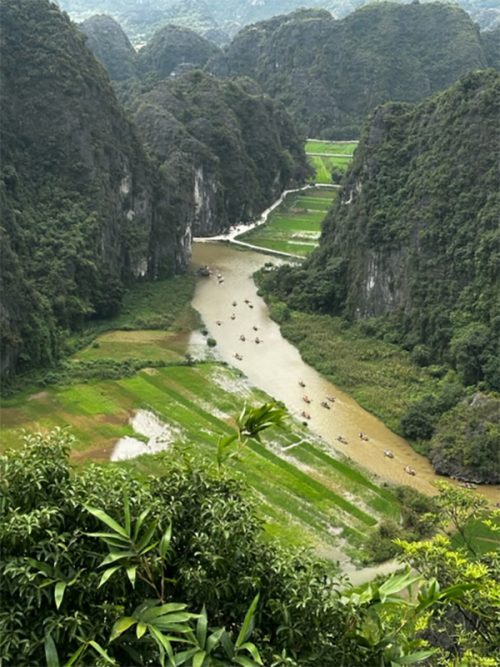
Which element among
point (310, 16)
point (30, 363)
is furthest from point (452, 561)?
point (310, 16)

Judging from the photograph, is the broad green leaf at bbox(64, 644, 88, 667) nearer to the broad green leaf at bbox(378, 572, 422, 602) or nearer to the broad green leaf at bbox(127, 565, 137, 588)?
the broad green leaf at bbox(127, 565, 137, 588)

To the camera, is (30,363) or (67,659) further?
(30,363)

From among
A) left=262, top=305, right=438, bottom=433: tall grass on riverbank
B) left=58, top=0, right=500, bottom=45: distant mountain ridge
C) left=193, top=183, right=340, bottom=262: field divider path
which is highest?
left=58, top=0, right=500, bottom=45: distant mountain ridge

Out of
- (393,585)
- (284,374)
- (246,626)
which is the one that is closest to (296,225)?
(284,374)

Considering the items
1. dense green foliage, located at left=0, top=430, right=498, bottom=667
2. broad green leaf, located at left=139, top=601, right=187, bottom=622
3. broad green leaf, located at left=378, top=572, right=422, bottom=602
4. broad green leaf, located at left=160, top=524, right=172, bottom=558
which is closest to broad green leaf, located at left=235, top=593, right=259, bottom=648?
dense green foliage, located at left=0, top=430, right=498, bottom=667

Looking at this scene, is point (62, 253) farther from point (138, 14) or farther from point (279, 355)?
point (138, 14)

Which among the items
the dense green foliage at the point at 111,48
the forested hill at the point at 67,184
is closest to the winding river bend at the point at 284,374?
the forested hill at the point at 67,184

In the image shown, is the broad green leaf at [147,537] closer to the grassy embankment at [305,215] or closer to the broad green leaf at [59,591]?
the broad green leaf at [59,591]
